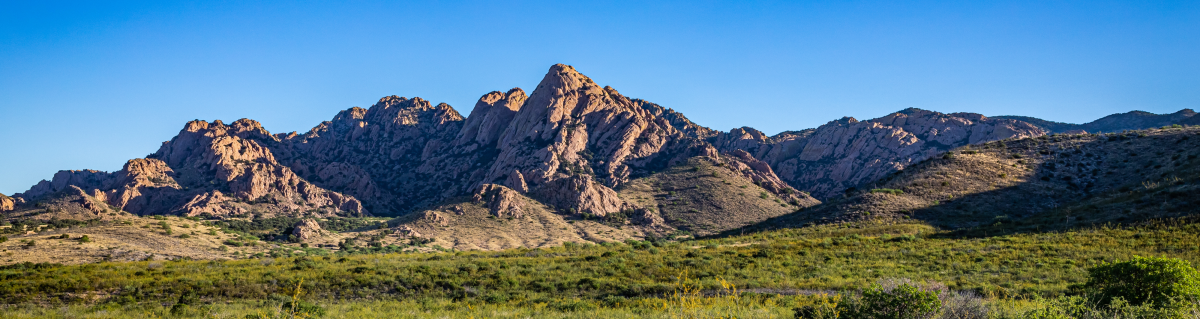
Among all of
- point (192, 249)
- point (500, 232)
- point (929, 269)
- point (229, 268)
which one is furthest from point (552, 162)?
point (929, 269)

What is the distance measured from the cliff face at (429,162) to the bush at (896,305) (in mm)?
88449

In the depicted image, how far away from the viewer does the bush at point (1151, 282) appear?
1262cm

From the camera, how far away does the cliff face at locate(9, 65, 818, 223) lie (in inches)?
4572

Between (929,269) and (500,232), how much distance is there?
68812mm

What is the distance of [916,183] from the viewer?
55.9 metres

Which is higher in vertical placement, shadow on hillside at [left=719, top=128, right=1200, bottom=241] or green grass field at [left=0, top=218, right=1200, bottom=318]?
shadow on hillside at [left=719, top=128, right=1200, bottom=241]

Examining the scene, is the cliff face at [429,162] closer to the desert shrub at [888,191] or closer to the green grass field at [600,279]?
the desert shrub at [888,191]

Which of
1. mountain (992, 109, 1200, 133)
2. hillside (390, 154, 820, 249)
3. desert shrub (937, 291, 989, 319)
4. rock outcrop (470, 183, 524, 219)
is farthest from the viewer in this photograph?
mountain (992, 109, 1200, 133)

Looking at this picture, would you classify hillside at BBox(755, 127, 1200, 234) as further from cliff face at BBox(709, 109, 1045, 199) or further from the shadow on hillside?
cliff face at BBox(709, 109, 1045, 199)

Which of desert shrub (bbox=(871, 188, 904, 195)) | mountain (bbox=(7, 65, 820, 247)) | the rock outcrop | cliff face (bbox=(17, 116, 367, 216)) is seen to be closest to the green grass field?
desert shrub (bbox=(871, 188, 904, 195))

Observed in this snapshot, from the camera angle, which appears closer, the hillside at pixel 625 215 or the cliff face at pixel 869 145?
the hillside at pixel 625 215

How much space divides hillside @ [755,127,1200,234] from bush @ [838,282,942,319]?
35030 mm

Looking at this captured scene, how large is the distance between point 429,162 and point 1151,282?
165 meters

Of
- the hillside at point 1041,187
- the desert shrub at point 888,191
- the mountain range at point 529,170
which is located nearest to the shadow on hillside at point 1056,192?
the hillside at point 1041,187
